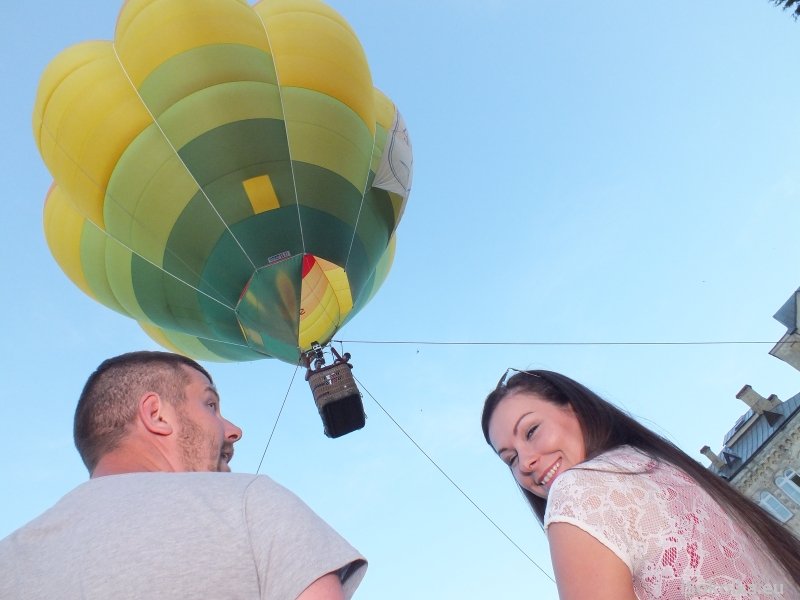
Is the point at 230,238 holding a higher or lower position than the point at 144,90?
lower

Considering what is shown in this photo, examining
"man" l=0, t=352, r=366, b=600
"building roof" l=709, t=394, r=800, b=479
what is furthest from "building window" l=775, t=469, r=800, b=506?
"man" l=0, t=352, r=366, b=600

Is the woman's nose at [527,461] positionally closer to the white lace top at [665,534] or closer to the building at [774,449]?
the white lace top at [665,534]

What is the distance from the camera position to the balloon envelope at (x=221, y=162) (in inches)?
299

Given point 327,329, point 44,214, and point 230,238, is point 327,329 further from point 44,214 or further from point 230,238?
point 44,214

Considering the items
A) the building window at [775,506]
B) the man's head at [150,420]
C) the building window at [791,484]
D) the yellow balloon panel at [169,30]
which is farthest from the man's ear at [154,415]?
the building window at [791,484]

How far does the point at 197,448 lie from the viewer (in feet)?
6.36

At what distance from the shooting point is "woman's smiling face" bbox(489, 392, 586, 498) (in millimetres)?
2275

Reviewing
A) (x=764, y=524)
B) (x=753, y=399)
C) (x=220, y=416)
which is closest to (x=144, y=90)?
(x=220, y=416)

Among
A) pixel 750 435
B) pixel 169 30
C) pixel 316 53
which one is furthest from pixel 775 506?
pixel 169 30

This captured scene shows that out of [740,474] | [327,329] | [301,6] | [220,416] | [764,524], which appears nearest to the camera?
[764,524]

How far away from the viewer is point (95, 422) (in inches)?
76.5

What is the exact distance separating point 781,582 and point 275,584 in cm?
138

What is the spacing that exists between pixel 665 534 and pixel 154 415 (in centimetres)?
156

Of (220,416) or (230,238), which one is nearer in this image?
(220,416)
